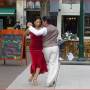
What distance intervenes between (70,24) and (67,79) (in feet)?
79.7

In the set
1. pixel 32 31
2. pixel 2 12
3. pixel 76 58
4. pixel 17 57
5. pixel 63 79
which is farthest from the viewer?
pixel 2 12

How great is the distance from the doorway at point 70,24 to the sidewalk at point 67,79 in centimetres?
2070

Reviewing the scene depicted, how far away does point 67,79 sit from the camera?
13.2m

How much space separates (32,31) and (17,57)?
17.7 feet

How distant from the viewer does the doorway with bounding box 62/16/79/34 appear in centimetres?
3691

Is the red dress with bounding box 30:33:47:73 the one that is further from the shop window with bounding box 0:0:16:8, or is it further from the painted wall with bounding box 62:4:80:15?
the painted wall with bounding box 62:4:80:15

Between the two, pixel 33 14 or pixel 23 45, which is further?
pixel 33 14

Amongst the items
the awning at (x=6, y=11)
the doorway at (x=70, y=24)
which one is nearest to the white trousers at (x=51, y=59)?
the awning at (x=6, y=11)

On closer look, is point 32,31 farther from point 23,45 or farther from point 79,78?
point 23,45

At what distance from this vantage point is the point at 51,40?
1135cm

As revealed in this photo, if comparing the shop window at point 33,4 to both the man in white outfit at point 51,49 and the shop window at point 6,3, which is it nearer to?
the shop window at point 6,3

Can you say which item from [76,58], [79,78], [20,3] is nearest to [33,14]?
[20,3]

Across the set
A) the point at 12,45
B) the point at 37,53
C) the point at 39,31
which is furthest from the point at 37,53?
the point at 12,45

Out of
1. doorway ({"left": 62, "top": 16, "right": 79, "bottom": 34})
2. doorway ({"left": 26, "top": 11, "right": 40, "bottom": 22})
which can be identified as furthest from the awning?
doorway ({"left": 62, "top": 16, "right": 79, "bottom": 34})
